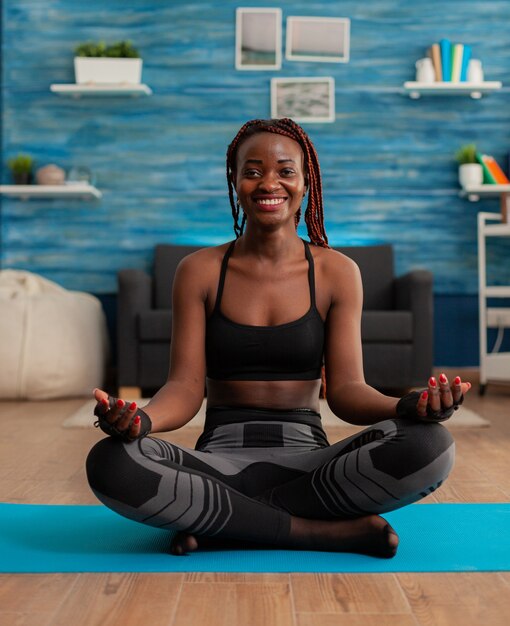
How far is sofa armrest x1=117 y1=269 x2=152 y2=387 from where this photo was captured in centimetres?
439

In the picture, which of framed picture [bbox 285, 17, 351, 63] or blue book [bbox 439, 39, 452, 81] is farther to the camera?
framed picture [bbox 285, 17, 351, 63]

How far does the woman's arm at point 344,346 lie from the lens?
1.75 metres

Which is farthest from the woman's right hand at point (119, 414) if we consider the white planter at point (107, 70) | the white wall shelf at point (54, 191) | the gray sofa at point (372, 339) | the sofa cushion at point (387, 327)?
the white planter at point (107, 70)

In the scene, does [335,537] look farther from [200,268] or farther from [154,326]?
[154,326]

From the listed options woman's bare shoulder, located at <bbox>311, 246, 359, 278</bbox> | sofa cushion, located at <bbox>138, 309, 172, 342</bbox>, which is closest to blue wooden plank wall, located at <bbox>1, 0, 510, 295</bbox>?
sofa cushion, located at <bbox>138, 309, 172, 342</bbox>

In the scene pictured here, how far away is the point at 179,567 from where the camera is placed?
1.52m

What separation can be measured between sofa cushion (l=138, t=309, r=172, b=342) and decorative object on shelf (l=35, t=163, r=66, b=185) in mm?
1078

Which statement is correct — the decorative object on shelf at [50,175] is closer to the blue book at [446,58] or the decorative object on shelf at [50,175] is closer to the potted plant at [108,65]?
the potted plant at [108,65]

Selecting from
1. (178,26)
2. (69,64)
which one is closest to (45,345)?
Answer: (69,64)

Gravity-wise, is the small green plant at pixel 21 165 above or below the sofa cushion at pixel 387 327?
above

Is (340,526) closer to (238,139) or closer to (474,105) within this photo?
(238,139)

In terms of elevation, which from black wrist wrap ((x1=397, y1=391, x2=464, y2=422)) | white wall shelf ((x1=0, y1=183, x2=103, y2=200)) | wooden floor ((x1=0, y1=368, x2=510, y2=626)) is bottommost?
wooden floor ((x1=0, y1=368, x2=510, y2=626))

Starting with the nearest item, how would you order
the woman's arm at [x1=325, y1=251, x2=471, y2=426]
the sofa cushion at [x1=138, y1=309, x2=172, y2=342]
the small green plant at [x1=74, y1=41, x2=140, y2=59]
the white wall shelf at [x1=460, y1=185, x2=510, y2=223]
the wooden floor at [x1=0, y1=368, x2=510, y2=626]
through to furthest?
1. the wooden floor at [x1=0, y1=368, x2=510, y2=626]
2. the woman's arm at [x1=325, y1=251, x2=471, y2=426]
3. the sofa cushion at [x1=138, y1=309, x2=172, y2=342]
4. the white wall shelf at [x1=460, y1=185, x2=510, y2=223]
5. the small green plant at [x1=74, y1=41, x2=140, y2=59]

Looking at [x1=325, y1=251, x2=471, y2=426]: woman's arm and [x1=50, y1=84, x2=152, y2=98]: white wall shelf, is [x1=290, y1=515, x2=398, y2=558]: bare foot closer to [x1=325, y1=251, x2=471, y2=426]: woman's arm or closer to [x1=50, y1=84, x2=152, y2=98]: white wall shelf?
[x1=325, y1=251, x2=471, y2=426]: woman's arm
